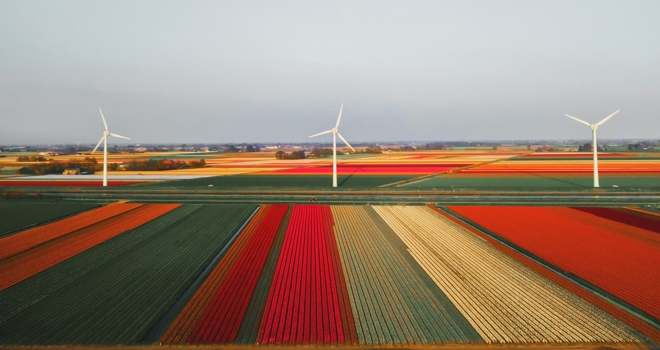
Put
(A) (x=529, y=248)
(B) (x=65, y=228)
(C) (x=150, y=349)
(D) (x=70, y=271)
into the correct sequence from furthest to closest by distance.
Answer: (B) (x=65, y=228)
(A) (x=529, y=248)
(D) (x=70, y=271)
(C) (x=150, y=349)

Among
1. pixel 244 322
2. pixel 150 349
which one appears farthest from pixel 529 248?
pixel 150 349

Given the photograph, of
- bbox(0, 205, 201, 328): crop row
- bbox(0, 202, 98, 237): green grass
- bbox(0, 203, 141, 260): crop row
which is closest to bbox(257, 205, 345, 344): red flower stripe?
bbox(0, 205, 201, 328): crop row

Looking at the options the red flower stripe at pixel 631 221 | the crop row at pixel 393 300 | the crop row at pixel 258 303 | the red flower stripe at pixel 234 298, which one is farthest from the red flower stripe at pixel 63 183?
the red flower stripe at pixel 631 221

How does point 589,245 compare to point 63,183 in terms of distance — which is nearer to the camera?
point 589,245

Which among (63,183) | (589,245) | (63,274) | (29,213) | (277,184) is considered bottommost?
(589,245)

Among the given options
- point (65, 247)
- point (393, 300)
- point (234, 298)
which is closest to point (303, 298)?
point (234, 298)

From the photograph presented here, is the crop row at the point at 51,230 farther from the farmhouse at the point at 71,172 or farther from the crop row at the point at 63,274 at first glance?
the farmhouse at the point at 71,172

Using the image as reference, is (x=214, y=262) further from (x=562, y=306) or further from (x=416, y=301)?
(x=562, y=306)

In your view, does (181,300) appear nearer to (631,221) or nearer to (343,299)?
(343,299)
